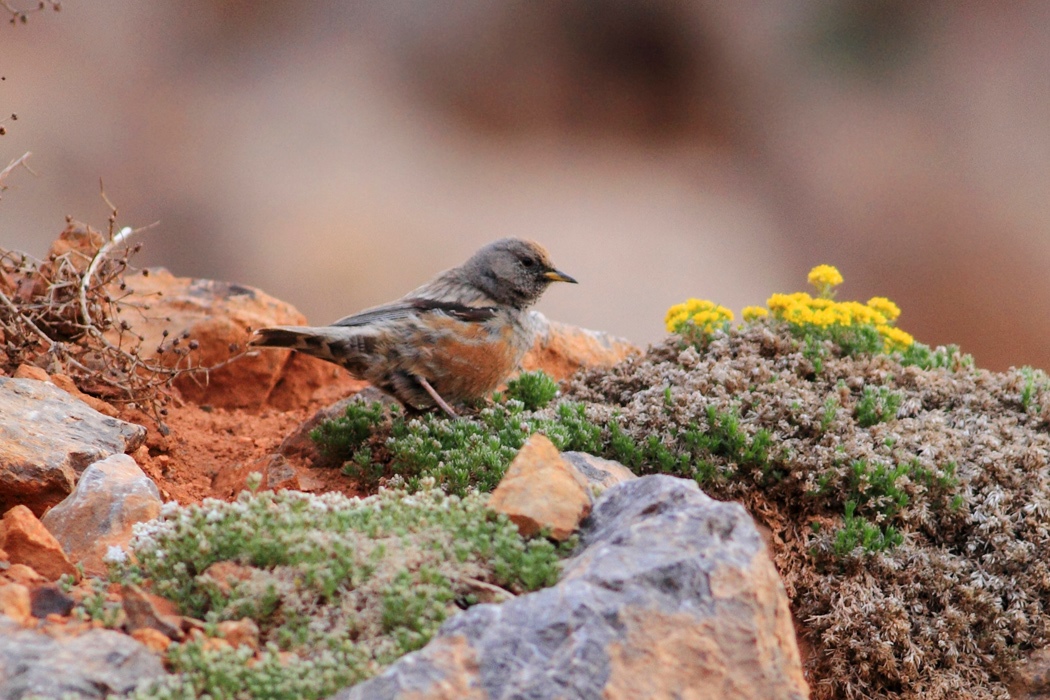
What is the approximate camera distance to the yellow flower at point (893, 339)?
6660mm

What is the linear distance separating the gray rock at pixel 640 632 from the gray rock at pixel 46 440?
2.55 meters

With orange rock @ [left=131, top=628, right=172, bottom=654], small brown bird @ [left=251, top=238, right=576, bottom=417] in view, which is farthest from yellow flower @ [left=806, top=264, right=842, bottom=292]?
orange rock @ [left=131, top=628, right=172, bottom=654]

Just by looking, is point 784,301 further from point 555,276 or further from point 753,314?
point 555,276

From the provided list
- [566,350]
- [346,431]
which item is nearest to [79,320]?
[346,431]

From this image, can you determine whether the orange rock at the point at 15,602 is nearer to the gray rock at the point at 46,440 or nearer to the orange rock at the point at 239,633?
the orange rock at the point at 239,633

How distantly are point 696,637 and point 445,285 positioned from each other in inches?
157

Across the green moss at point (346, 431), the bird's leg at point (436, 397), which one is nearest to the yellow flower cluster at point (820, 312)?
the bird's leg at point (436, 397)

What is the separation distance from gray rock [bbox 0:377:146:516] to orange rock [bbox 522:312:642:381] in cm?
298

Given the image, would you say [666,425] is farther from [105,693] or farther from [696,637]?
[105,693]

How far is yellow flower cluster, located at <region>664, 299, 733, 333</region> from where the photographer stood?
22.1 ft

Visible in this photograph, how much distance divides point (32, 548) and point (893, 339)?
5207 mm

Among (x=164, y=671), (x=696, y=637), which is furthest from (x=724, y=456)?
(x=164, y=671)

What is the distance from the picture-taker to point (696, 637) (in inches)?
116

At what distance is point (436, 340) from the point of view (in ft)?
20.0
